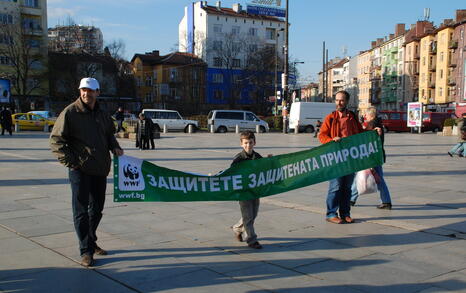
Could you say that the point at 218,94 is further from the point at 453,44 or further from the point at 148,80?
the point at 453,44

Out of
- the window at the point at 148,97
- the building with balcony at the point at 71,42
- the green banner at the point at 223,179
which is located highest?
the building with balcony at the point at 71,42

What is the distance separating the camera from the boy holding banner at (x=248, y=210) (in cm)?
532

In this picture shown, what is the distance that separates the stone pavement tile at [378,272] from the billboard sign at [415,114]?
122 ft

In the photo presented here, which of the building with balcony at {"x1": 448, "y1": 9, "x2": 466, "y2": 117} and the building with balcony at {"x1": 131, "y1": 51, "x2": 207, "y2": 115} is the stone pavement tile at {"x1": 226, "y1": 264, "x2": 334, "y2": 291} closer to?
the building with balcony at {"x1": 448, "y1": 9, "x2": 466, "y2": 117}

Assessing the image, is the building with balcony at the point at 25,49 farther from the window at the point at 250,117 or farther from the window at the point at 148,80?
the window at the point at 250,117

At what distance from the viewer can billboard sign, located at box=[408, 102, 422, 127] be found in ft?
130

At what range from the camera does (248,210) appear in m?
5.39

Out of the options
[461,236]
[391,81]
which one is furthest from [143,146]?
[391,81]

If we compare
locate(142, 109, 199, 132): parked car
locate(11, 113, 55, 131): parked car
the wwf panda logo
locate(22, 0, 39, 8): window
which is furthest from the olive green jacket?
locate(22, 0, 39, 8): window

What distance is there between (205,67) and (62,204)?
68.5 m

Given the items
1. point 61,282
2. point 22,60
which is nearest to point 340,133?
point 61,282

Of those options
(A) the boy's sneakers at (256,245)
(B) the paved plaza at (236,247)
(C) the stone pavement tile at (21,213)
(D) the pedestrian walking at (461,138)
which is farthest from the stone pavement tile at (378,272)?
(D) the pedestrian walking at (461,138)

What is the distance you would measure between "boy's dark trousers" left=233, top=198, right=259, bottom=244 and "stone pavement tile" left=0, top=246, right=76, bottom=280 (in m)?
1.87

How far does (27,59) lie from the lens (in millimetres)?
60500
